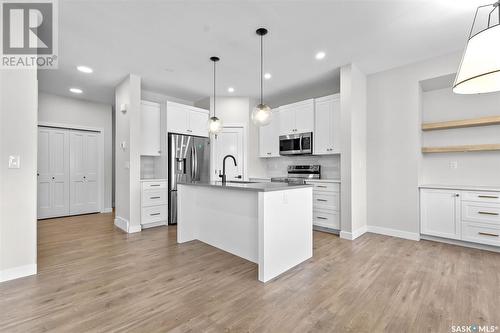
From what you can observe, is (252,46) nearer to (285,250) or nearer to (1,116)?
(285,250)

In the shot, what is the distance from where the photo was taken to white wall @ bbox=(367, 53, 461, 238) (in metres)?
3.54

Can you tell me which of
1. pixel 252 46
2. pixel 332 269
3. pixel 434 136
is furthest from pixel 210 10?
pixel 434 136

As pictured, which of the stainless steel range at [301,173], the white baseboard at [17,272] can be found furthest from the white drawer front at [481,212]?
the white baseboard at [17,272]

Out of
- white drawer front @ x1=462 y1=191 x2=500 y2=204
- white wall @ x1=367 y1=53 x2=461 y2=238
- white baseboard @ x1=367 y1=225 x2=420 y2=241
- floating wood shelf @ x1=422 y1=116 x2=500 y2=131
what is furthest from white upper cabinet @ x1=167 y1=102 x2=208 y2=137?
white drawer front @ x1=462 y1=191 x2=500 y2=204

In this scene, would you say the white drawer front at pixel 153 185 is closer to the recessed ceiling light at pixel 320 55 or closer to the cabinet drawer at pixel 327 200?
the cabinet drawer at pixel 327 200

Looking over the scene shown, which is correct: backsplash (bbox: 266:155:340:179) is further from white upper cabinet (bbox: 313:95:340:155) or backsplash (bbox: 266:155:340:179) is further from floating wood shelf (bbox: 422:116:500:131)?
floating wood shelf (bbox: 422:116:500:131)

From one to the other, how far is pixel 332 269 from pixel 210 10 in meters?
3.04

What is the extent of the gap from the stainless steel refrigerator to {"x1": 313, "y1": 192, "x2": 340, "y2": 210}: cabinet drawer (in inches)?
92.9

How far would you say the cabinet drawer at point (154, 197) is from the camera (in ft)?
13.7

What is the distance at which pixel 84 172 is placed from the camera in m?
5.61

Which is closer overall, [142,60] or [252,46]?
[252,46]

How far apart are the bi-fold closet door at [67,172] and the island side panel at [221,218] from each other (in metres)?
3.70

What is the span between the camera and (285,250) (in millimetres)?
2461

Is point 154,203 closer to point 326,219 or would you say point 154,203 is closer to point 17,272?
point 17,272
